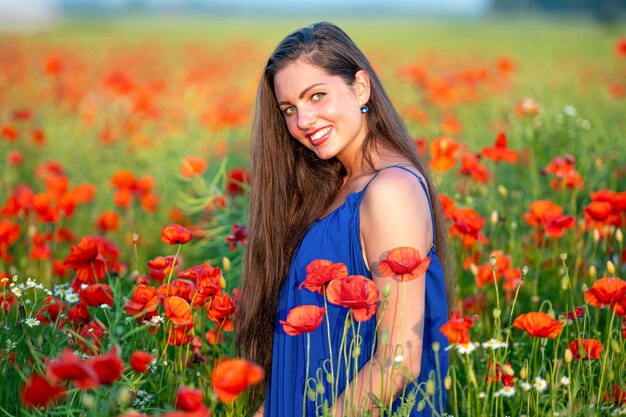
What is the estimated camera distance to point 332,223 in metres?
2.01

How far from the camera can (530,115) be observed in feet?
12.2

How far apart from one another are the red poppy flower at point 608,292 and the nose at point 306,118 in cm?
81

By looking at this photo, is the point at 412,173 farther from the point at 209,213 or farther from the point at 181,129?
the point at 181,129

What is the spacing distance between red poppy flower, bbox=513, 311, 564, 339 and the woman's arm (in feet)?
0.84

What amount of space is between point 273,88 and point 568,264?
1.33 metres

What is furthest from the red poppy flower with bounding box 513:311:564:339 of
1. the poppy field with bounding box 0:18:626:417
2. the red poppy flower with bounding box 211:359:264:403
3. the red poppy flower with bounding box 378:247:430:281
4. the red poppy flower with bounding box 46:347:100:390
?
the red poppy flower with bounding box 46:347:100:390

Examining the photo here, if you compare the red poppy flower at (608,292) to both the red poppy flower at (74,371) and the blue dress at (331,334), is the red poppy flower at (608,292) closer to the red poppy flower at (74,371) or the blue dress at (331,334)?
the blue dress at (331,334)

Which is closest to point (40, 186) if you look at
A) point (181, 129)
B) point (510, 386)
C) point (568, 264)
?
point (181, 129)

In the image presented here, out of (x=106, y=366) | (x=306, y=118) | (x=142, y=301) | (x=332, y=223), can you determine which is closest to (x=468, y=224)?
(x=332, y=223)

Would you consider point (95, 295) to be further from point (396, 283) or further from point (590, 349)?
point (590, 349)

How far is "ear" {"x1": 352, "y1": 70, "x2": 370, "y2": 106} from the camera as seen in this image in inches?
84.9

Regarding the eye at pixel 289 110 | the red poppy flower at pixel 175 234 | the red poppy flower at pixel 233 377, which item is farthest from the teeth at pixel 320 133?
the red poppy flower at pixel 233 377

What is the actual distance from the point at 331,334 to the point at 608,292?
26.8 inches

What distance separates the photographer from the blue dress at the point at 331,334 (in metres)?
1.92
